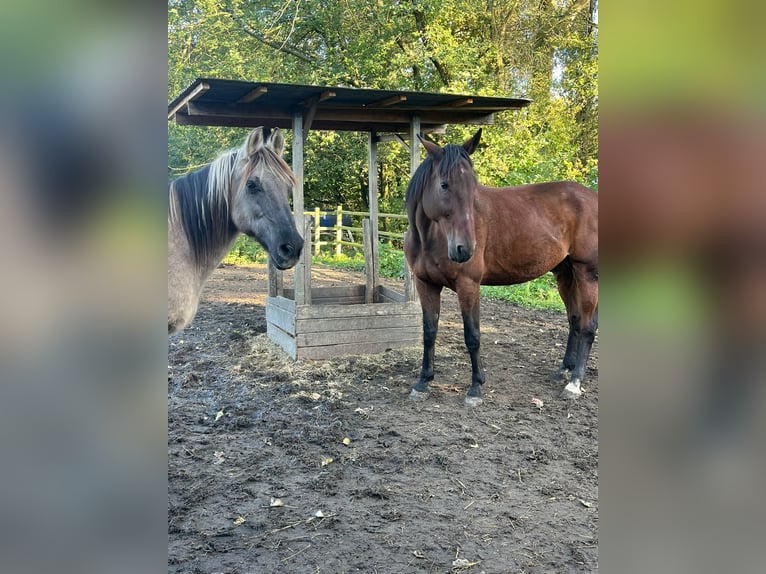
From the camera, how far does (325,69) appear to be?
41.4ft

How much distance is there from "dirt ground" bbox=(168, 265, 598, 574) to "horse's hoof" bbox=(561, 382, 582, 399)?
8cm

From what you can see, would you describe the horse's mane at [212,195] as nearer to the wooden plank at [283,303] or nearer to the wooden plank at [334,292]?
the wooden plank at [283,303]

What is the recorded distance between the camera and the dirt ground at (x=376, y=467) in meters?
2.34

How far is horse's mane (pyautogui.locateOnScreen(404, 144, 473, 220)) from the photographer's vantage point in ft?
12.4

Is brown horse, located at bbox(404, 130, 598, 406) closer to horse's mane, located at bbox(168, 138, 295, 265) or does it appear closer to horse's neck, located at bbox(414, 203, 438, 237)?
horse's neck, located at bbox(414, 203, 438, 237)

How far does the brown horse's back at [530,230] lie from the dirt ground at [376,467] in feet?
3.40

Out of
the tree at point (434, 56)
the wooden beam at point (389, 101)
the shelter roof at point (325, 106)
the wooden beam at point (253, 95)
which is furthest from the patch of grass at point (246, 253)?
the wooden beam at point (253, 95)

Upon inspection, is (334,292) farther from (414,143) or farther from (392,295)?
(414,143)

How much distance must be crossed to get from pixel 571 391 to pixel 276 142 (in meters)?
2.98

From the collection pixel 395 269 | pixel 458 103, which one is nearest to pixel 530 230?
pixel 458 103
